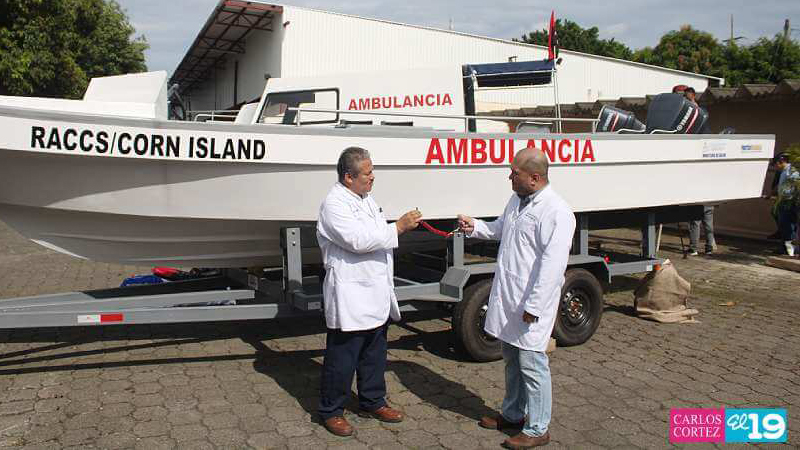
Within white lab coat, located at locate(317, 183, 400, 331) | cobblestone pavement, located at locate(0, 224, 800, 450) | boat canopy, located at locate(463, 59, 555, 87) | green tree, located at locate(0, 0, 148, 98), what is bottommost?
cobblestone pavement, located at locate(0, 224, 800, 450)

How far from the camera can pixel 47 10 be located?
15.1 m

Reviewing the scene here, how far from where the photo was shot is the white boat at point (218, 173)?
3.87 metres

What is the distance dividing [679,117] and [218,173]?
4.18m

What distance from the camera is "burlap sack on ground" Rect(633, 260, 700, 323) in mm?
5656

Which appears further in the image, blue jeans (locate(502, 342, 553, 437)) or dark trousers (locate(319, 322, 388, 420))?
dark trousers (locate(319, 322, 388, 420))

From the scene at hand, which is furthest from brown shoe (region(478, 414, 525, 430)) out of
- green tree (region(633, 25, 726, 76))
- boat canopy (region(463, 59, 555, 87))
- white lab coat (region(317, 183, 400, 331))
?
green tree (region(633, 25, 726, 76))

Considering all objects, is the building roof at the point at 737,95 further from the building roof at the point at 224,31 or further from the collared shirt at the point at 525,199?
the building roof at the point at 224,31

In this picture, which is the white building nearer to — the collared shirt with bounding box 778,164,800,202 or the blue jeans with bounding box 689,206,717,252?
the blue jeans with bounding box 689,206,717,252

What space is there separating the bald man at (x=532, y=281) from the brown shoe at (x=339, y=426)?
811mm

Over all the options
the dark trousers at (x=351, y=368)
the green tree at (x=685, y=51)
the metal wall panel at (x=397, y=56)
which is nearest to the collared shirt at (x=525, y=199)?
the dark trousers at (x=351, y=368)

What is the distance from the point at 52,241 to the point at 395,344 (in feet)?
8.39

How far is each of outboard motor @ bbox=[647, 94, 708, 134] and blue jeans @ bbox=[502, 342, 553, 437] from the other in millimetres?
3372

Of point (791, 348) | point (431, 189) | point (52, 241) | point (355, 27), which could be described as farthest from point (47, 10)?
point (791, 348)

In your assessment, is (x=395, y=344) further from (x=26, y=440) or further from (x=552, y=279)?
(x=26, y=440)
